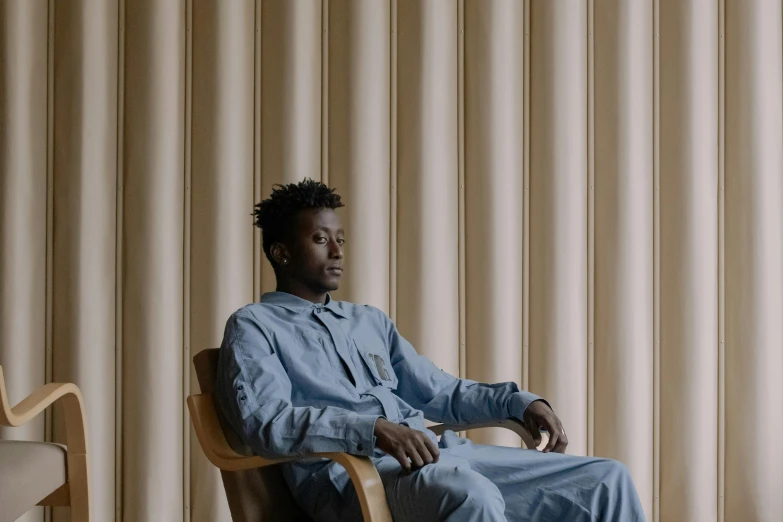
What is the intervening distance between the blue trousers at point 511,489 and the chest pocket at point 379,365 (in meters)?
0.23

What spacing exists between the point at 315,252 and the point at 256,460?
55cm

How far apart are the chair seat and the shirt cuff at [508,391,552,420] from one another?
3.56 ft

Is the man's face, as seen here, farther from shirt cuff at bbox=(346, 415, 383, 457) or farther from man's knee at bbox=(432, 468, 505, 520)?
man's knee at bbox=(432, 468, 505, 520)

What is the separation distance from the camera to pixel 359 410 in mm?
1904

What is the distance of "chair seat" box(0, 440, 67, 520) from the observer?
1780 millimetres

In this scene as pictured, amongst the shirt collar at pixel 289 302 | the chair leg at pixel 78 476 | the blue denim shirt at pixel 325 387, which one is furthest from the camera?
the chair leg at pixel 78 476

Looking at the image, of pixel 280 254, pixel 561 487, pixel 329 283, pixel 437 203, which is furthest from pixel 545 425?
pixel 437 203

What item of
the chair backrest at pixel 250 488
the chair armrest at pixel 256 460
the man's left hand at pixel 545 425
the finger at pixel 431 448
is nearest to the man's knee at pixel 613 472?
the man's left hand at pixel 545 425

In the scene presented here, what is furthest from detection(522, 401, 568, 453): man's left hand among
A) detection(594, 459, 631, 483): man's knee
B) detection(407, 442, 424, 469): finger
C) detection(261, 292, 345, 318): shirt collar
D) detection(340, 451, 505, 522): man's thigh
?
detection(261, 292, 345, 318): shirt collar

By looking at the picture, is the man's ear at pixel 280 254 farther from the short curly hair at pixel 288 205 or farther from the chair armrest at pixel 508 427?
the chair armrest at pixel 508 427

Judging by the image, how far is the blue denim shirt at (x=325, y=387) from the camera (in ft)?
5.42

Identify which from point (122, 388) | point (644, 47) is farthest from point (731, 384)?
point (122, 388)

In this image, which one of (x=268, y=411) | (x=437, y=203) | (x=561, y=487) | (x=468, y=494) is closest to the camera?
(x=468, y=494)

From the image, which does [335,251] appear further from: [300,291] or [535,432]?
[535,432]
